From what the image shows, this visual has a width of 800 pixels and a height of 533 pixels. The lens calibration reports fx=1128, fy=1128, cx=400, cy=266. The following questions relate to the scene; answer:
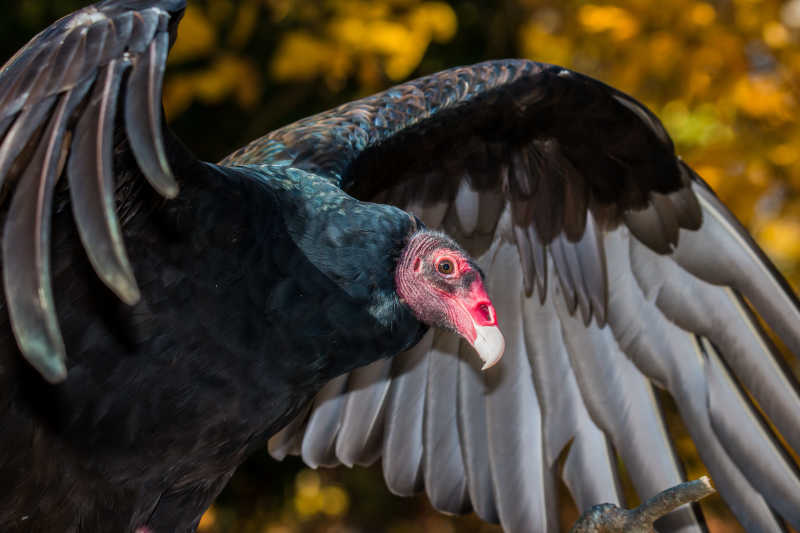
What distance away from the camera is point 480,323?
9.11 feet

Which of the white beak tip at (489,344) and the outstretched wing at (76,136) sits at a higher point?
the outstretched wing at (76,136)

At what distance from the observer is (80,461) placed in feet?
8.53

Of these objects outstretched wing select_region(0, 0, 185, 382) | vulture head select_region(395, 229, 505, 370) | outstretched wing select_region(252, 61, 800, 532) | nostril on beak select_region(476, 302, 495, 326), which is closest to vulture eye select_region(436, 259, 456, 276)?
vulture head select_region(395, 229, 505, 370)

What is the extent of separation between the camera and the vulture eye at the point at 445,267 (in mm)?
2766

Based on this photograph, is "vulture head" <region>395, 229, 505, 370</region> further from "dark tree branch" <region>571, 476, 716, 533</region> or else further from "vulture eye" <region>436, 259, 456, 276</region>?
"dark tree branch" <region>571, 476, 716, 533</region>

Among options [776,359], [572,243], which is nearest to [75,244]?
[572,243]

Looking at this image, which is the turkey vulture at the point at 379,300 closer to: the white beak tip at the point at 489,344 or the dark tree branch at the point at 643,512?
the white beak tip at the point at 489,344

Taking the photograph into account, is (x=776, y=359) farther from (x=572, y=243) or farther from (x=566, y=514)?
(x=566, y=514)

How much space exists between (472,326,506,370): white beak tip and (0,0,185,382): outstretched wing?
3.53 ft

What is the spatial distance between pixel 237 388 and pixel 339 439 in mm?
1179

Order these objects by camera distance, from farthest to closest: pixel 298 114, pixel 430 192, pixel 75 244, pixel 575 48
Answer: pixel 298 114, pixel 575 48, pixel 430 192, pixel 75 244

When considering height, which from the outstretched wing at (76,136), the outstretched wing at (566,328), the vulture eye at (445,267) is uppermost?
the outstretched wing at (76,136)

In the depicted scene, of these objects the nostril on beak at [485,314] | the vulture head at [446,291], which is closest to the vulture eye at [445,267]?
the vulture head at [446,291]

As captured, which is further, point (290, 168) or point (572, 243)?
point (572, 243)
